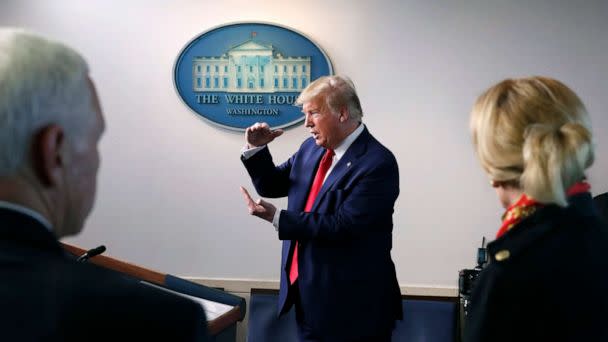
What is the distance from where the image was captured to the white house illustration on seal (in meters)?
4.23

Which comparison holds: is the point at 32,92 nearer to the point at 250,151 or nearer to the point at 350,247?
the point at 350,247

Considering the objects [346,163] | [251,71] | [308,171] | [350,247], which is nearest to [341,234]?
[350,247]

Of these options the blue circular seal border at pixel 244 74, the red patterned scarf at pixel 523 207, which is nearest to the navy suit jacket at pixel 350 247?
the red patterned scarf at pixel 523 207

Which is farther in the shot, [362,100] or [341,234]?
[362,100]

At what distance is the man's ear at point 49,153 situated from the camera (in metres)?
0.88

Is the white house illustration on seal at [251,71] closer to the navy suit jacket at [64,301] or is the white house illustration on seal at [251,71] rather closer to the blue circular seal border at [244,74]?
the blue circular seal border at [244,74]

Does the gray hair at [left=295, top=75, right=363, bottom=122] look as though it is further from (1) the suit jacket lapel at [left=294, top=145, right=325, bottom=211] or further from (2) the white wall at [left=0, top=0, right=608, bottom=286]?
(2) the white wall at [left=0, top=0, right=608, bottom=286]

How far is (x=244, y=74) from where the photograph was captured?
4281mm

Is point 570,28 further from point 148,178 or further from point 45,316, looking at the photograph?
point 45,316

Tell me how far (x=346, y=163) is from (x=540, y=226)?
1549 millimetres

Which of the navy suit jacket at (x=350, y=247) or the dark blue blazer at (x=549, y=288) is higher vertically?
the dark blue blazer at (x=549, y=288)

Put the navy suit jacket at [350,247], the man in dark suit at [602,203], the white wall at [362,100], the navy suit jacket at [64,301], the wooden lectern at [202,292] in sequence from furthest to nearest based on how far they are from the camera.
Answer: the white wall at [362,100]
the man in dark suit at [602,203]
the navy suit jacket at [350,247]
the wooden lectern at [202,292]
the navy suit jacket at [64,301]

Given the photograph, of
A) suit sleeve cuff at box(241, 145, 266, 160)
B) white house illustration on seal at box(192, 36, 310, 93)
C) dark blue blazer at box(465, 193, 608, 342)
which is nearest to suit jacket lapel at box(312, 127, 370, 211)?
suit sleeve cuff at box(241, 145, 266, 160)

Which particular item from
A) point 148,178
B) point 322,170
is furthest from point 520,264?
point 148,178
